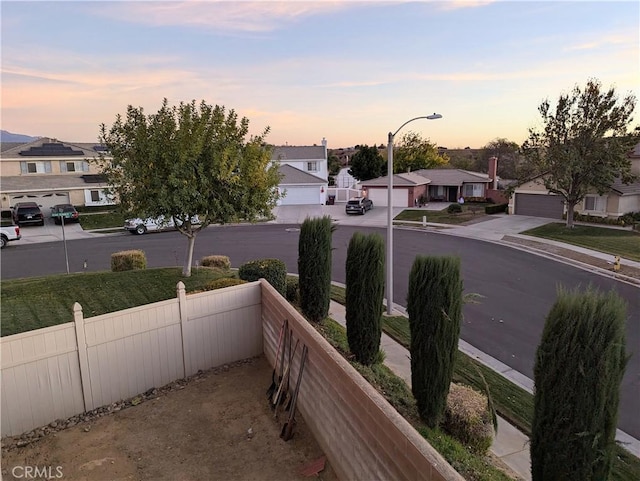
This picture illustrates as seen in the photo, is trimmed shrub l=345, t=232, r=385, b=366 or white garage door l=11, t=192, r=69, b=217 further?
white garage door l=11, t=192, r=69, b=217

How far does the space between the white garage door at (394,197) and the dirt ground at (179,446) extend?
36.2 meters

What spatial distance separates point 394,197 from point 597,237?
19.0 m

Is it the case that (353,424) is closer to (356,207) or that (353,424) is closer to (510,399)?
(510,399)

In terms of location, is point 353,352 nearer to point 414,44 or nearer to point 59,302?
point 59,302

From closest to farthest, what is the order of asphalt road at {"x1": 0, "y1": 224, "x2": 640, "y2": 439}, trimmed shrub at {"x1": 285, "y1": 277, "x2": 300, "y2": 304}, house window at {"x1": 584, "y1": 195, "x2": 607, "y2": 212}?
1. asphalt road at {"x1": 0, "y1": 224, "x2": 640, "y2": 439}
2. trimmed shrub at {"x1": 285, "y1": 277, "x2": 300, "y2": 304}
3. house window at {"x1": 584, "y1": 195, "x2": 607, "y2": 212}

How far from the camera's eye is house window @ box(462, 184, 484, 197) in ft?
146

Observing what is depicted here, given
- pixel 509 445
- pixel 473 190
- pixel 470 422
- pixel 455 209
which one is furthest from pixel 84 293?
pixel 473 190

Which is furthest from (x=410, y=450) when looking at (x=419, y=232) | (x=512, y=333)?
(x=419, y=232)

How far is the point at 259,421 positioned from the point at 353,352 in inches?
106

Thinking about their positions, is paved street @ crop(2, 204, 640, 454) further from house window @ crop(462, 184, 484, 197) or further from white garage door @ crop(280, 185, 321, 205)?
house window @ crop(462, 184, 484, 197)

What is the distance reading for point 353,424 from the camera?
4977 millimetres

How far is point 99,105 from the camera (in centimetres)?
1791

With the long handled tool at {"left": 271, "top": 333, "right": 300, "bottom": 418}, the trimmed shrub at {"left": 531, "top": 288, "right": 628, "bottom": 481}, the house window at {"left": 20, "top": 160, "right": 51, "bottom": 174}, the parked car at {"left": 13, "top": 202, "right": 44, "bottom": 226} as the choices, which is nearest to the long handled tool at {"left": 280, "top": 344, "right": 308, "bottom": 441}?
the long handled tool at {"left": 271, "top": 333, "right": 300, "bottom": 418}

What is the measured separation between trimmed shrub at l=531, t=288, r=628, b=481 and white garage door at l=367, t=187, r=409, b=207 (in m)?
38.1
